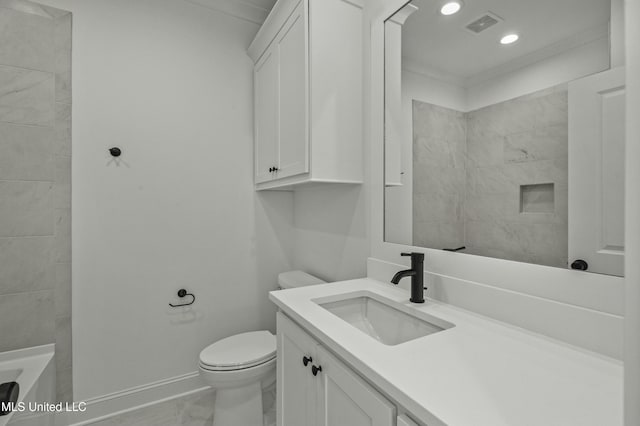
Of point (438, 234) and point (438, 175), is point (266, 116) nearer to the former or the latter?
point (438, 175)

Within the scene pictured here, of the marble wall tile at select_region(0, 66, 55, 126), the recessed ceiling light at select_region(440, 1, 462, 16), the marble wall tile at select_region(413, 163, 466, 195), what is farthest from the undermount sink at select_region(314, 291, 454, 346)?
the marble wall tile at select_region(0, 66, 55, 126)

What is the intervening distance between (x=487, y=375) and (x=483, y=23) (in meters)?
1.12

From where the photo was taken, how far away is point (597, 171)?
721mm

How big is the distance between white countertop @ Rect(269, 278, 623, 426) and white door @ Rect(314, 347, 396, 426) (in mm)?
42

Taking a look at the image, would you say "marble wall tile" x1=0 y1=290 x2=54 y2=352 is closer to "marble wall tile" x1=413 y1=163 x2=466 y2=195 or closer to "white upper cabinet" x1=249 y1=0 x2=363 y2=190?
"white upper cabinet" x1=249 y1=0 x2=363 y2=190

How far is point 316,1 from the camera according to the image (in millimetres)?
1355

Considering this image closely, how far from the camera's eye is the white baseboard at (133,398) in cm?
162

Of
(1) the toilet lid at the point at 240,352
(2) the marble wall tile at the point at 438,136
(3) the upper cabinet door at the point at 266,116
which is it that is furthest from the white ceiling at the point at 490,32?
(1) the toilet lid at the point at 240,352

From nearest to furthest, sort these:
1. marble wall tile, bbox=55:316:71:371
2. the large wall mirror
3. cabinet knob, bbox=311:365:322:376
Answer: the large wall mirror < cabinet knob, bbox=311:365:322:376 < marble wall tile, bbox=55:316:71:371

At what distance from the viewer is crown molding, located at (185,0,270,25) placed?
6.52ft

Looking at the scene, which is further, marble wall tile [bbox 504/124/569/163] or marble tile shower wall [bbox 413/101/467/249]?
marble tile shower wall [bbox 413/101/467/249]

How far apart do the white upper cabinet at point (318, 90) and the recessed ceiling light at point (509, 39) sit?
703 mm

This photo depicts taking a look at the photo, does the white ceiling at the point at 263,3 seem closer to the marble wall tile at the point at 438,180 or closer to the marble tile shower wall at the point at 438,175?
the marble tile shower wall at the point at 438,175

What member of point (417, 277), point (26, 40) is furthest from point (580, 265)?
point (26, 40)
